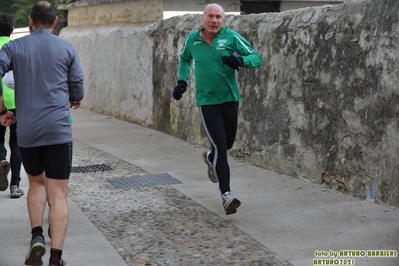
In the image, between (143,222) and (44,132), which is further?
(143,222)

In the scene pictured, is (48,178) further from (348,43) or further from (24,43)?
(348,43)

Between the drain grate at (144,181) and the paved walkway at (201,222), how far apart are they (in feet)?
0.07

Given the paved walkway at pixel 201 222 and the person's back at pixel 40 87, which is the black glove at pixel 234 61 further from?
the person's back at pixel 40 87

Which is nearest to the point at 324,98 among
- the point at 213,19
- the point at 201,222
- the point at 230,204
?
the point at 213,19

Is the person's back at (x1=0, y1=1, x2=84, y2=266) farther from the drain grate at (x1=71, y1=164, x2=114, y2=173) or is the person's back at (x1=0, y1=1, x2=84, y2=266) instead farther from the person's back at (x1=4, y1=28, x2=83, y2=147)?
the drain grate at (x1=71, y1=164, x2=114, y2=173)

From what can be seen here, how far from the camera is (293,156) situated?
312 inches

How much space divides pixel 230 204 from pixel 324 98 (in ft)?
5.85

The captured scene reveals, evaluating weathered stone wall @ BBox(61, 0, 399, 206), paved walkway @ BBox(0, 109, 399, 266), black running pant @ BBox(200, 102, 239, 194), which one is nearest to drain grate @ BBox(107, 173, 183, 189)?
paved walkway @ BBox(0, 109, 399, 266)

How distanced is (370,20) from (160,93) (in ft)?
18.3

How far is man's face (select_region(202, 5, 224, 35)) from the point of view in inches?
252

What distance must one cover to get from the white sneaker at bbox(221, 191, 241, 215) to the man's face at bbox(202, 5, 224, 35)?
1.40m

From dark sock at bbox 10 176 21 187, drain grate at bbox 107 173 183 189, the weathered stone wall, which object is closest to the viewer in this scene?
the weathered stone wall

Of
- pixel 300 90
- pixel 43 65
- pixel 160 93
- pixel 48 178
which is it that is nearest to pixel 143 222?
pixel 48 178

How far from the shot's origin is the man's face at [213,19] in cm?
639
